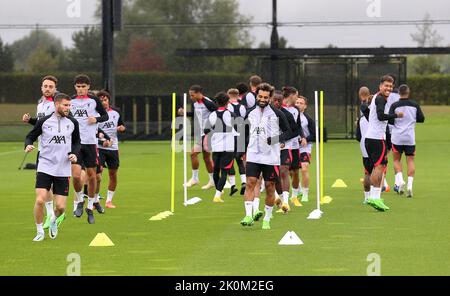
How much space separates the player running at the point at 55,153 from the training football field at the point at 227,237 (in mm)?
528

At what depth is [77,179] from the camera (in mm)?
18922

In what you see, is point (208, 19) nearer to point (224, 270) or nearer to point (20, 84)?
point (20, 84)

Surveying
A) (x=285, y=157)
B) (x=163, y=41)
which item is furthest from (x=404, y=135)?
(x=163, y=41)

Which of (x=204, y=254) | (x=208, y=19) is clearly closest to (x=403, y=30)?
(x=208, y=19)

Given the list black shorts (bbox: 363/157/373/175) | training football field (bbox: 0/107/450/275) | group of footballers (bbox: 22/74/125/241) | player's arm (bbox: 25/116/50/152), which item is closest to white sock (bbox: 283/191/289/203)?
training football field (bbox: 0/107/450/275)

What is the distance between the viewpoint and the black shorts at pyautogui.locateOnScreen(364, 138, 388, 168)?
2098 centimetres

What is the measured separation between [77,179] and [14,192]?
7086 millimetres

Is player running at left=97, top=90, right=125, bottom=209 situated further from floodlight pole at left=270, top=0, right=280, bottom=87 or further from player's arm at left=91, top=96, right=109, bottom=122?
floodlight pole at left=270, top=0, right=280, bottom=87

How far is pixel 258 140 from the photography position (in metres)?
18.1

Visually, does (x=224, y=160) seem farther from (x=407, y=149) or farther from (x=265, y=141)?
(x=265, y=141)

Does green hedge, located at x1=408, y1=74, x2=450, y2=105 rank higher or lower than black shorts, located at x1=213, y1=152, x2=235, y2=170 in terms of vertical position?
higher

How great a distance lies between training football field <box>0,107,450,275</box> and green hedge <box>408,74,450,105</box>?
133 feet

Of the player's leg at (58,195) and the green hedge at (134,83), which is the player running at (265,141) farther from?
the green hedge at (134,83)
